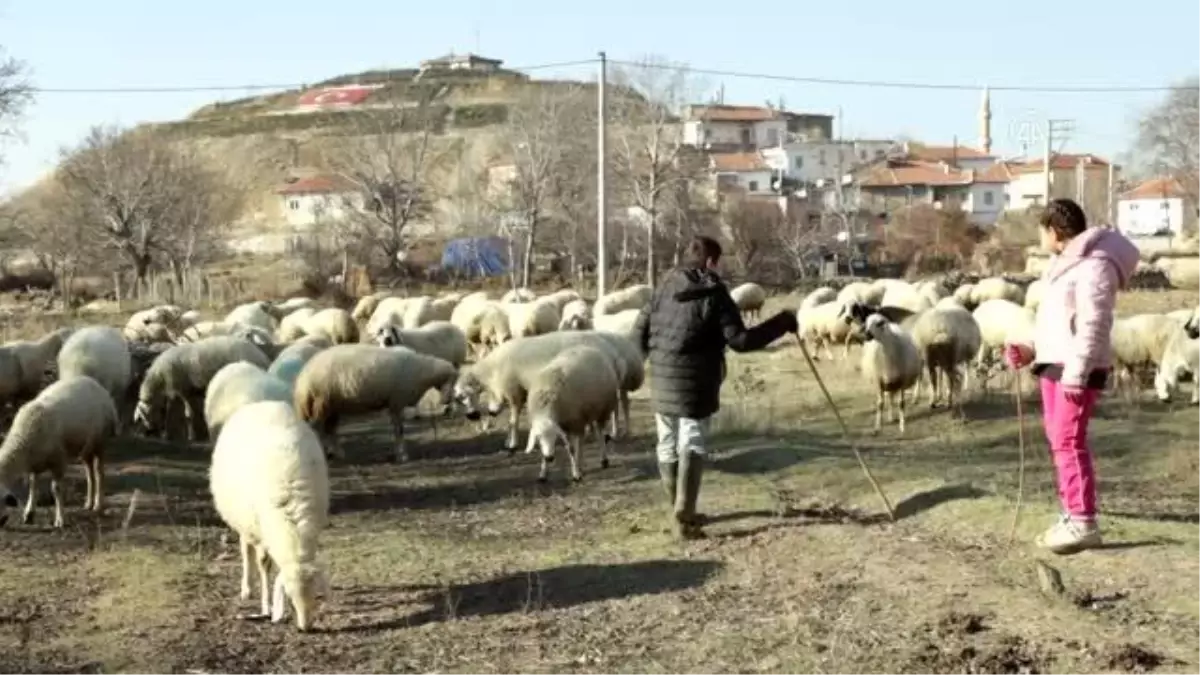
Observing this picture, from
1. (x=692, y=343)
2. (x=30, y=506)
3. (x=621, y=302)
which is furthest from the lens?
(x=621, y=302)

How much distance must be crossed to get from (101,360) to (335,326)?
422 inches

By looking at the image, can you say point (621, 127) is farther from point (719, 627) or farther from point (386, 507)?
point (719, 627)

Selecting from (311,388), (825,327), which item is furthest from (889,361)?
(825,327)

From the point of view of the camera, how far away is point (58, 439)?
39.9 feet

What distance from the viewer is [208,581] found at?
32.2 ft

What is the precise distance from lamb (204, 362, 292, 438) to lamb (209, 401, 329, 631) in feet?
13.4

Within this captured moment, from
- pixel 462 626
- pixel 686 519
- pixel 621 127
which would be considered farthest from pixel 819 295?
pixel 621 127

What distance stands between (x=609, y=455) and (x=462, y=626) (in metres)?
6.95

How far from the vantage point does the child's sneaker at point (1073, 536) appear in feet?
26.1

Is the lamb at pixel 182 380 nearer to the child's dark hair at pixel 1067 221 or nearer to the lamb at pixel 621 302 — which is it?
the child's dark hair at pixel 1067 221

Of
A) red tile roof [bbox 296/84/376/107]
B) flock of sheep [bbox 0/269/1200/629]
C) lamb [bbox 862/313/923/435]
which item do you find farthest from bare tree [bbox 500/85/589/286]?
red tile roof [bbox 296/84/376/107]

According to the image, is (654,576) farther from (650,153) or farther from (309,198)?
(309,198)

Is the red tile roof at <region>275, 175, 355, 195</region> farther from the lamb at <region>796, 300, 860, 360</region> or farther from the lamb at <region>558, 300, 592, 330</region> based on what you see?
the lamb at <region>796, 300, 860, 360</region>

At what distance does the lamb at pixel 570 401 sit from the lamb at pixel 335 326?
14.9m
